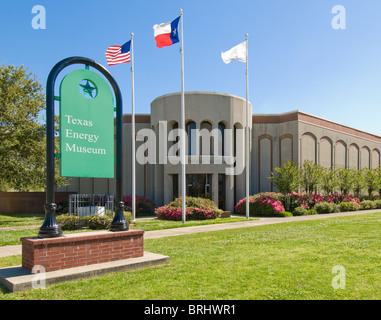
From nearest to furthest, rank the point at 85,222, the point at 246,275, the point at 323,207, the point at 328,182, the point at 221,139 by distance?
1. the point at 246,275
2. the point at 85,222
3. the point at 323,207
4. the point at 221,139
5. the point at 328,182

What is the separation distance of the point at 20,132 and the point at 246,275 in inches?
702

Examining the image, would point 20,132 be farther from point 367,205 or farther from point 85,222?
point 367,205

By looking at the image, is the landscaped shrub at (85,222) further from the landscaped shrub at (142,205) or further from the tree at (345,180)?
the tree at (345,180)

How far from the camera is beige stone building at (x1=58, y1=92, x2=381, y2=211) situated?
2628cm

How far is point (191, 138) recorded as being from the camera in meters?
27.1

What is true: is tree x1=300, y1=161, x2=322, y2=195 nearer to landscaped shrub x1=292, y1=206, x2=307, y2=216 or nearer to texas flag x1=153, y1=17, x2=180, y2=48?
landscaped shrub x1=292, y1=206, x2=307, y2=216

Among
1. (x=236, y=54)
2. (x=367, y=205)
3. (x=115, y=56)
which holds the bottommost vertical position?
(x=367, y=205)

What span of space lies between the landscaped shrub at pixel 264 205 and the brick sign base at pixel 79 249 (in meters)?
18.0

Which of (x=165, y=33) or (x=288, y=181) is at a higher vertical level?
(x=165, y=33)

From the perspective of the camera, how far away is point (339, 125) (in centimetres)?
3541

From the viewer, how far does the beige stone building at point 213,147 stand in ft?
86.2

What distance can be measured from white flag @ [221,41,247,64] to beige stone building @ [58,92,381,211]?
547 centimetres

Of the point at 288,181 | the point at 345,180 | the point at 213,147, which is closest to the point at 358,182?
the point at 345,180
